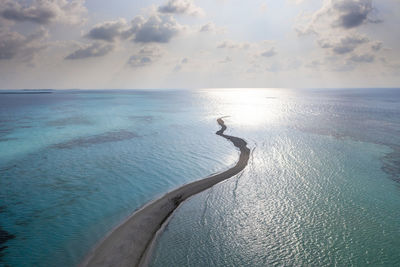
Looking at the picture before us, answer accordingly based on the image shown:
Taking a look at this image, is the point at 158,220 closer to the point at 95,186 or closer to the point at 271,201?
the point at 95,186

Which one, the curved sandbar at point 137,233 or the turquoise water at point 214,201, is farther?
the turquoise water at point 214,201

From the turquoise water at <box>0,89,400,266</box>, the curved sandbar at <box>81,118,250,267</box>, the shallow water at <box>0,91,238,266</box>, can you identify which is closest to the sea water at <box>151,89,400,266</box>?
the turquoise water at <box>0,89,400,266</box>

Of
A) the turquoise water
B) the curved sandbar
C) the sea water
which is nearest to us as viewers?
the curved sandbar

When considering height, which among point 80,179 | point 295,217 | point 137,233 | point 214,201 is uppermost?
point 80,179

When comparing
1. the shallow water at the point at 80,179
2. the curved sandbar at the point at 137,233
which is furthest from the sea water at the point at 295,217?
the shallow water at the point at 80,179

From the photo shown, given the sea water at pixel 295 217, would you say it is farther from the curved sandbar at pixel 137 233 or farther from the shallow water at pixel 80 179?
the shallow water at pixel 80 179

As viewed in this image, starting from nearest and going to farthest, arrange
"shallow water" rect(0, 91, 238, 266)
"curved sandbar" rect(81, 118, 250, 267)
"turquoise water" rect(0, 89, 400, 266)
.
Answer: "curved sandbar" rect(81, 118, 250, 267) < "turquoise water" rect(0, 89, 400, 266) < "shallow water" rect(0, 91, 238, 266)

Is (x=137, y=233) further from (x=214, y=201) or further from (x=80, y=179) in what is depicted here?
(x=80, y=179)

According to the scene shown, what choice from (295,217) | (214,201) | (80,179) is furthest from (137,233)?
(295,217)

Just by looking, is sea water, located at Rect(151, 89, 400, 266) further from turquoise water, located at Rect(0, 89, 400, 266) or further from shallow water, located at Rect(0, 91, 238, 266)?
shallow water, located at Rect(0, 91, 238, 266)
